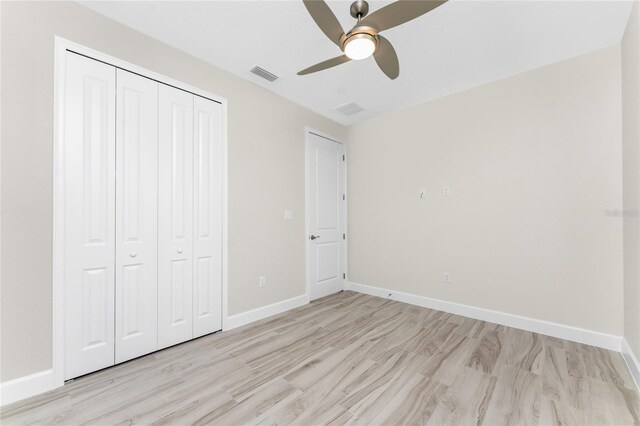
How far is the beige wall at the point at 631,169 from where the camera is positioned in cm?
204

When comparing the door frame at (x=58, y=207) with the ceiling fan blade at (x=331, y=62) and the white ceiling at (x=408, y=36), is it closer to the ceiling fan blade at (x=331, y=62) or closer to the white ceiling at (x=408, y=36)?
the white ceiling at (x=408, y=36)

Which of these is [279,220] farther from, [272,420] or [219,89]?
[272,420]

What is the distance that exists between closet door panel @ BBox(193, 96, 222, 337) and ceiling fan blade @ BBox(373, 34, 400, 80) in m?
1.82

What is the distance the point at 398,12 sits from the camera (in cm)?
158

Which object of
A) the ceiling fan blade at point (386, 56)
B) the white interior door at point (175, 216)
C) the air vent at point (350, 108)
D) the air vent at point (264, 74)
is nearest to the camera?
the ceiling fan blade at point (386, 56)

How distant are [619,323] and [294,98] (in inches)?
168

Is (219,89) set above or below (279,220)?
above

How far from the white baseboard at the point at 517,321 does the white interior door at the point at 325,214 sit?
2.84 feet

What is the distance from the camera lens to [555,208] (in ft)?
9.14

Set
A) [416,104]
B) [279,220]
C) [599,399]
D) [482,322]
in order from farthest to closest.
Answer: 1. [416,104]
2. [279,220]
3. [482,322]
4. [599,399]

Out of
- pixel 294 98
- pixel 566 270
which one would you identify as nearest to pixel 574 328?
pixel 566 270

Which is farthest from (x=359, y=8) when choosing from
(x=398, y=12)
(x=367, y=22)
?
(x=398, y=12)

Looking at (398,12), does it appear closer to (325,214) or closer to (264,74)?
(264,74)

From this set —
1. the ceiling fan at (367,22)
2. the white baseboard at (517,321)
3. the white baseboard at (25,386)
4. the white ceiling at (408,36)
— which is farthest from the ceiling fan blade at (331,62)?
the white baseboard at (517,321)
